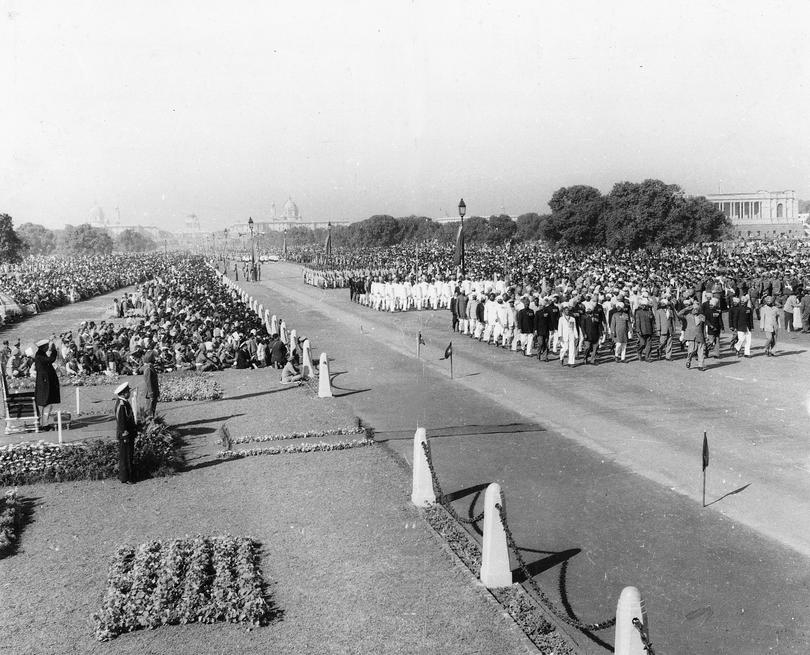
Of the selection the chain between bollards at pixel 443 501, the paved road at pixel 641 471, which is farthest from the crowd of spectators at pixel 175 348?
the chain between bollards at pixel 443 501

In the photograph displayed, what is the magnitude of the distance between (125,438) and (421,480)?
404 centimetres

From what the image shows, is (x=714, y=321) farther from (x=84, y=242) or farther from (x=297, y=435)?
(x=84, y=242)

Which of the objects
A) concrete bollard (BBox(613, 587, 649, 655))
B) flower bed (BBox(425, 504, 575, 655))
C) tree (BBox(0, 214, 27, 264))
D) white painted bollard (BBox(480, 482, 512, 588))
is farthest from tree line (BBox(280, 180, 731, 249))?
concrete bollard (BBox(613, 587, 649, 655))

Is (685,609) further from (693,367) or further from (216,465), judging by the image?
(693,367)

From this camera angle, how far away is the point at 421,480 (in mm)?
8703

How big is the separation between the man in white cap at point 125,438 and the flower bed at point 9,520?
1.29 meters

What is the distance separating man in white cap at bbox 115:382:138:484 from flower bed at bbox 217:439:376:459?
1.37 meters

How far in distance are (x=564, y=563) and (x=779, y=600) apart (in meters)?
1.81

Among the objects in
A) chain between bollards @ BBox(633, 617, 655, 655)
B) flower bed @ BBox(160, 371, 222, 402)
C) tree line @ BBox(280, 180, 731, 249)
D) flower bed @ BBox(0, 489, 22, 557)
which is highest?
tree line @ BBox(280, 180, 731, 249)

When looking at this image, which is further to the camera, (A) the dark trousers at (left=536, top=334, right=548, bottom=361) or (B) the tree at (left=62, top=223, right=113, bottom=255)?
(B) the tree at (left=62, top=223, right=113, bottom=255)

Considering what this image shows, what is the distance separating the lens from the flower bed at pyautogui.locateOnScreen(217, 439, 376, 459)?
1099 cm

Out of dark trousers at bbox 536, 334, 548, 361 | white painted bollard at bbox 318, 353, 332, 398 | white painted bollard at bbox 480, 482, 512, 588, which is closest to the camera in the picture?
white painted bollard at bbox 480, 482, 512, 588

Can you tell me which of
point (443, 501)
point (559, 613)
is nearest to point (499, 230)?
point (443, 501)

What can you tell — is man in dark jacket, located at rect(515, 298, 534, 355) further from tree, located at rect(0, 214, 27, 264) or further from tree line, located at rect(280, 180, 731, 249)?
tree, located at rect(0, 214, 27, 264)
